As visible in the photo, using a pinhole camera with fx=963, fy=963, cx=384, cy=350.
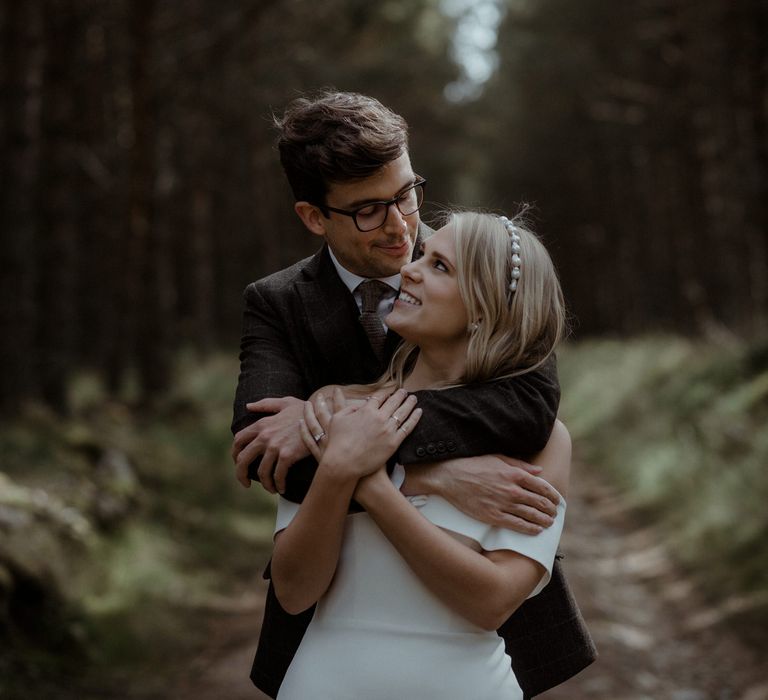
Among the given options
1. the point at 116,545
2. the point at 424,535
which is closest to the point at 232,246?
the point at 116,545

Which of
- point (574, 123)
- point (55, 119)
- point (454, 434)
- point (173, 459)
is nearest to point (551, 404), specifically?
point (454, 434)

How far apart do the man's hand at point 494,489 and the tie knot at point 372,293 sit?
0.58 m

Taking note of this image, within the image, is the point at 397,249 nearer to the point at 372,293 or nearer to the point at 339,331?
the point at 372,293

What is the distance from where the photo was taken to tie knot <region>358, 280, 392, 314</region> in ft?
8.91

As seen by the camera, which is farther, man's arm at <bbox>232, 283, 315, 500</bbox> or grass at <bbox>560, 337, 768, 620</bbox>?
grass at <bbox>560, 337, 768, 620</bbox>

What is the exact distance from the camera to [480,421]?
2.25 meters

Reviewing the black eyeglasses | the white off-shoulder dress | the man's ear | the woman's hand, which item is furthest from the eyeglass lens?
the white off-shoulder dress

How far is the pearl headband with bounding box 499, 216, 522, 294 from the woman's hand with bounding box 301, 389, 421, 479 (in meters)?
0.37

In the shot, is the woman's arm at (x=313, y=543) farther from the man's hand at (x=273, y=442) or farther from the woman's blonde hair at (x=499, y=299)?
the woman's blonde hair at (x=499, y=299)

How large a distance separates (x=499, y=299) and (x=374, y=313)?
50 cm

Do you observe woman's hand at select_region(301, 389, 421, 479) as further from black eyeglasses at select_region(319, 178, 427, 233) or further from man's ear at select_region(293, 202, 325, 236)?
man's ear at select_region(293, 202, 325, 236)

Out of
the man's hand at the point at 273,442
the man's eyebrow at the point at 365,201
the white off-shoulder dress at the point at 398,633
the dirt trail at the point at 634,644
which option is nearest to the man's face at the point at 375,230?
the man's eyebrow at the point at 365,201

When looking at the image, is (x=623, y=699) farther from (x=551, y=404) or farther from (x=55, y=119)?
(x=55, y=119)

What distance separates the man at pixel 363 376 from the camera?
2.26 meters
